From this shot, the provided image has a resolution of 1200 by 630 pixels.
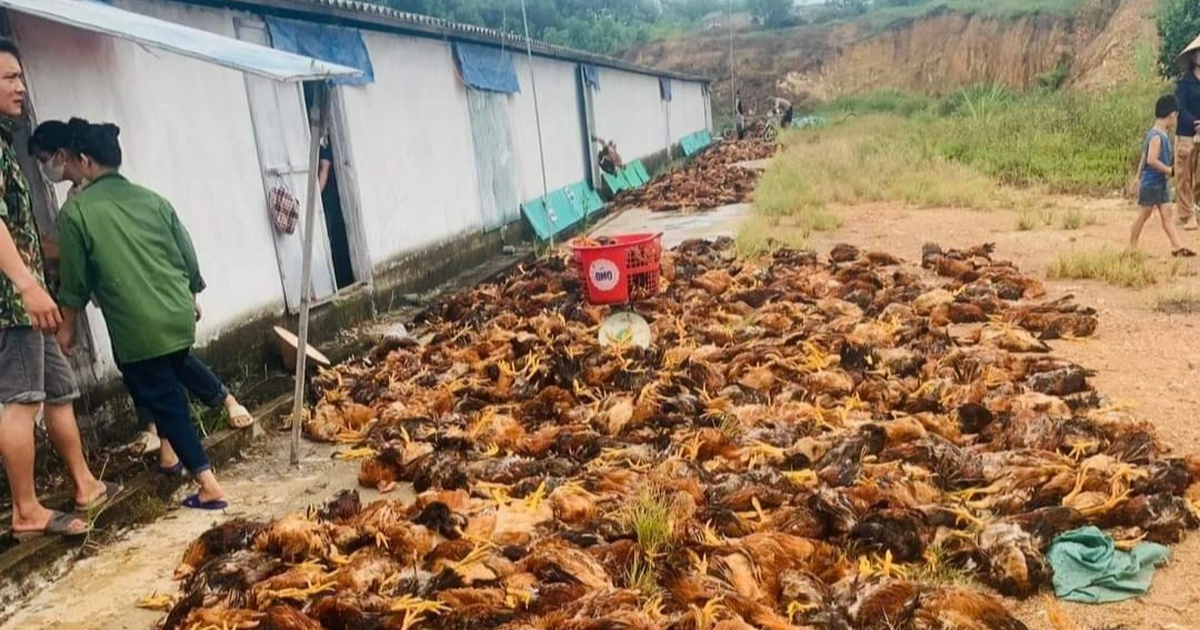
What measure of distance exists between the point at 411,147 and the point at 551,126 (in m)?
5.39

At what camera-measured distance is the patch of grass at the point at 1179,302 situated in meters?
6.43

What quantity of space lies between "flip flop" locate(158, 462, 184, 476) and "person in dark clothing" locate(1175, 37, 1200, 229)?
31.7 feet

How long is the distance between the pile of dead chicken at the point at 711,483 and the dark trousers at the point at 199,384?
2.21 ft

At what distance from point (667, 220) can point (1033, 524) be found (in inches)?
441

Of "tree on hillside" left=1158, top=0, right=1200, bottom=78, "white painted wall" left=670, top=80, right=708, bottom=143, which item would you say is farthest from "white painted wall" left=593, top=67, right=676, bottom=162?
"tree on hillside" left=1158, top=0, right=1200, bottom=78

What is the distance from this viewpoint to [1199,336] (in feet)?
18.9

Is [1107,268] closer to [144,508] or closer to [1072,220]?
[1072,220]

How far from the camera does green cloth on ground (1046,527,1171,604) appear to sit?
9.95ft

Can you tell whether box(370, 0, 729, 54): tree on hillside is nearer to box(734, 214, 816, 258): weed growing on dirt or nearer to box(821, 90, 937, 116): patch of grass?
box(821, 90, 937, 116): patch of grass

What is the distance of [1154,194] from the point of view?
8047 millimetres

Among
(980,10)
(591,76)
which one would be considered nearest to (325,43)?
(591,76)

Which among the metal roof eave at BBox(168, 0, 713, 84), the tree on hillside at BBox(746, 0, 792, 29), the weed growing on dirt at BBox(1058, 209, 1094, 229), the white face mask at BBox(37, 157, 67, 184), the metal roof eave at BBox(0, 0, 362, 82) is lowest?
the weed growing on dirt at BBox(1058, 209, 1094, 229)

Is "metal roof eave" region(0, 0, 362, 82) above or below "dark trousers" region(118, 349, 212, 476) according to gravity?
above

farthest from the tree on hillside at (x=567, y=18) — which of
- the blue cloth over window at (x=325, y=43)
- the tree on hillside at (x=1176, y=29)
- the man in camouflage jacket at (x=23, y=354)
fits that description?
the man in camouflage jacket at (x=23, y=354)
